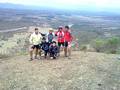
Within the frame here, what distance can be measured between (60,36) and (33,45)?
4.17 feet

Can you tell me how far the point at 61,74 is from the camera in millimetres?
12570

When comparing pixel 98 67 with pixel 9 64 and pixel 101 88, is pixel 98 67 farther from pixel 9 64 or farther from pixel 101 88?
pixel 9 64

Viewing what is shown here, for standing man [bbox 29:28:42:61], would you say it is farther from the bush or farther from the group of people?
the bush

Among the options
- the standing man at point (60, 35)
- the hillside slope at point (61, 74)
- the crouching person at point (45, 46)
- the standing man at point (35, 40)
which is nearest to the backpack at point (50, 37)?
the crouching person at point (45, 46)

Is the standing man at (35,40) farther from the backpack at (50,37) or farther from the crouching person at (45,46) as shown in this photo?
the backpack at (50,37)

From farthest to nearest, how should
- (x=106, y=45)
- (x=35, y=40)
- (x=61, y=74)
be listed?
(x=106, y=45) < (x=35, y=40) < (x=61, y=74)

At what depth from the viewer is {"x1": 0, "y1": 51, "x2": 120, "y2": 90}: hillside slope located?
1140cm

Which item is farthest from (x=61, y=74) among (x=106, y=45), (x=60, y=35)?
(x=106, y=45)

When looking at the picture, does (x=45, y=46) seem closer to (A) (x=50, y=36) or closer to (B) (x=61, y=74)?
(A) (x=50, y=36)

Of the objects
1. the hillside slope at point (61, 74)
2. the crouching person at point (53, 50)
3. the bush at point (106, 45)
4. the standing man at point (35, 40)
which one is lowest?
the bush at point (106, 45)

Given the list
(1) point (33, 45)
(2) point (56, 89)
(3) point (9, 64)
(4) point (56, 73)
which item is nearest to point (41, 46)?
(1) point (33, 45)

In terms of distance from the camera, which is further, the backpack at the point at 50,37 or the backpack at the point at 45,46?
the backpack at the point at 45,46

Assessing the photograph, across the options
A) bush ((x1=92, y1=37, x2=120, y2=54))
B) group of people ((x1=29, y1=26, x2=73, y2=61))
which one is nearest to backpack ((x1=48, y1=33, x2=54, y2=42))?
group of people ((x1=29, y1=26, x2=73, y2=61))

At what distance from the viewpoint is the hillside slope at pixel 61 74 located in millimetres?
11398
